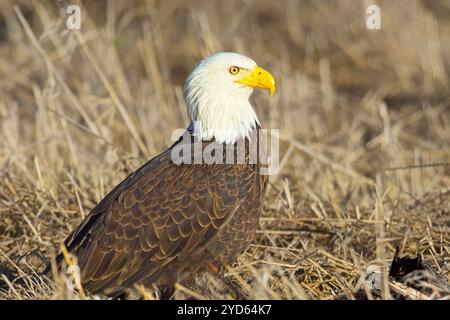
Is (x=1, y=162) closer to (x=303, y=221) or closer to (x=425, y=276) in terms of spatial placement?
(x=303, y=221)

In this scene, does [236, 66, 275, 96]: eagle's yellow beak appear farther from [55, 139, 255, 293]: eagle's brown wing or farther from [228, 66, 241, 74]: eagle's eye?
[55, 139, 255, 293]: eagle's brown wing

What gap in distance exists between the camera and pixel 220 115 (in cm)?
511

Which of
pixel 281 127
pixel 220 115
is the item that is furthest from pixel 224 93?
pixel 281 127

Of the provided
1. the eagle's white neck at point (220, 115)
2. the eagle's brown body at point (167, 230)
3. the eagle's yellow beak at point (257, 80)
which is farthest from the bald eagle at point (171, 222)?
the eagle's yellow beak at point (257, 80)

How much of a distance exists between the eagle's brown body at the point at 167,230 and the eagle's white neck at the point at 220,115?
33 centimetres

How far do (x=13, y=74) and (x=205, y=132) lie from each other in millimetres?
4241

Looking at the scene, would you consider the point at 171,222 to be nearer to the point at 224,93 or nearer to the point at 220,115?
the point at 220,115

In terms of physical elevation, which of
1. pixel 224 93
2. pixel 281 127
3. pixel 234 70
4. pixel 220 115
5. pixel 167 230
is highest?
pixel 234 70

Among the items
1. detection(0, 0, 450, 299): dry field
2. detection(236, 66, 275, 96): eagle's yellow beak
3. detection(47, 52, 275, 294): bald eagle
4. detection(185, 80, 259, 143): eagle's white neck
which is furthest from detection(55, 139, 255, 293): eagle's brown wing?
detection(236, 66, 275, 96): eagle's yellow beak

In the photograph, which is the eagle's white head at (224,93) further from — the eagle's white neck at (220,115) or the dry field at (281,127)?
the dry field at (281,127)

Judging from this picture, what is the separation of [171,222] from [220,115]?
755 mm

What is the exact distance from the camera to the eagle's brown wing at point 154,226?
184 inches

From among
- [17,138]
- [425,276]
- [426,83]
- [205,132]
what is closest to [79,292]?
[205,132]

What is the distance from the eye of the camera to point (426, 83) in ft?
29.3
